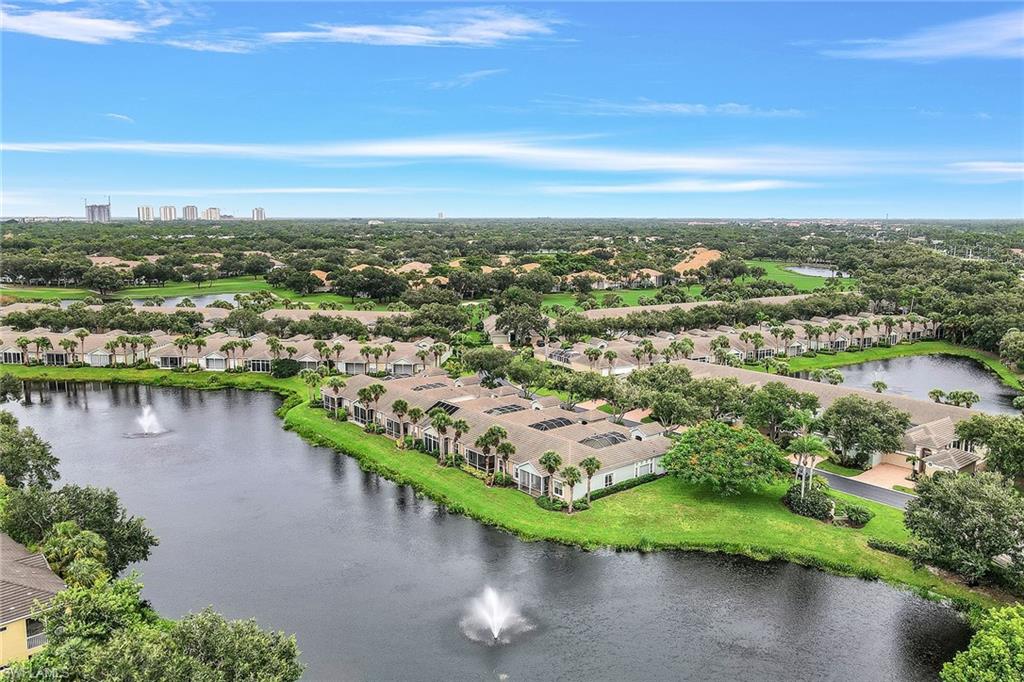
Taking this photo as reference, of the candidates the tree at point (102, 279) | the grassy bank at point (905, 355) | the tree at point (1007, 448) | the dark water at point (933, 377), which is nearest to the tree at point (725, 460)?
the tree at point (1007, 448)

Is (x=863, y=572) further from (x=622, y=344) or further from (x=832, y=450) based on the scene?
(x=622, y=344)

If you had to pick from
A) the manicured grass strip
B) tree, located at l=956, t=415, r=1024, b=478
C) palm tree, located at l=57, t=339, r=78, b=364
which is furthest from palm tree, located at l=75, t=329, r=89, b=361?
tree, located at l=956, t=415, r=1024, b=478

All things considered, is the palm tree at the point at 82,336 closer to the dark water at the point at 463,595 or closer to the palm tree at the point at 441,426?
the dark water at the point at 463,595

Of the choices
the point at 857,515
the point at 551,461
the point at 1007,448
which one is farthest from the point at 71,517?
the point at 1007,448

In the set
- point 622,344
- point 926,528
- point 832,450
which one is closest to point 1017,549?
point 926,528

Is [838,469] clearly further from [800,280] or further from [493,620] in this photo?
[800,280]

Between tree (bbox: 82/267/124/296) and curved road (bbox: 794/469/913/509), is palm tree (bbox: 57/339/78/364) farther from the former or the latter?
curved road (bbox: 794/469/913/509)
